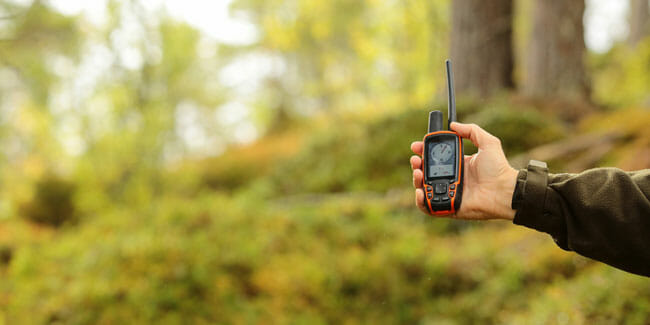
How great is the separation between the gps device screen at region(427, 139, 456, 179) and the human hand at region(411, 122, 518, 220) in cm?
6

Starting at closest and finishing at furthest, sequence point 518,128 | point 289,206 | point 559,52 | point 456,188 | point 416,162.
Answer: point 456,188 → point 416,162 → point 518,128 → point 289,206 → point 559,52

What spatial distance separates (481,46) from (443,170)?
6.12 metres

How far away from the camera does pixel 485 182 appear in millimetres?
1923

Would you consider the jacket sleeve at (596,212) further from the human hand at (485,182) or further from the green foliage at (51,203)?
the green foliage at (51,203)

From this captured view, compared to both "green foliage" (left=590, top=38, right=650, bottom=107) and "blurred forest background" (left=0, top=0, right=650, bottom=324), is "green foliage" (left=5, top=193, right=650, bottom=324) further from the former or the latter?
"green foliage" (left=590, top=38, right=650, bottom=107)

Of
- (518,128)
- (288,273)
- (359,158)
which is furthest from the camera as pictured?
(359,158)

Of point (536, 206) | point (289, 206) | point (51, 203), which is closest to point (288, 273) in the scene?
point (289, 206)

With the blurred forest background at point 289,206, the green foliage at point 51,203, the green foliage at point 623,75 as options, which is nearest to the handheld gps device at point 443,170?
the blurred forest background at point 289,206

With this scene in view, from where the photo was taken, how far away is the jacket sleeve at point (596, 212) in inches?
64.2

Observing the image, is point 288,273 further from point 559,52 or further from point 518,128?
point 559,52

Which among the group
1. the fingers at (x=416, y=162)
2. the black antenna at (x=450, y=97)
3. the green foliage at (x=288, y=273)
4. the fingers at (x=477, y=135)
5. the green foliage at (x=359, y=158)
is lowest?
the green foliage at (x=288, y=273)

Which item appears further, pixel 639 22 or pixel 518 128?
pixel 639 22

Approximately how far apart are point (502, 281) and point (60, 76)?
742cm

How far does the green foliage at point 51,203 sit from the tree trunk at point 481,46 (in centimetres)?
656
